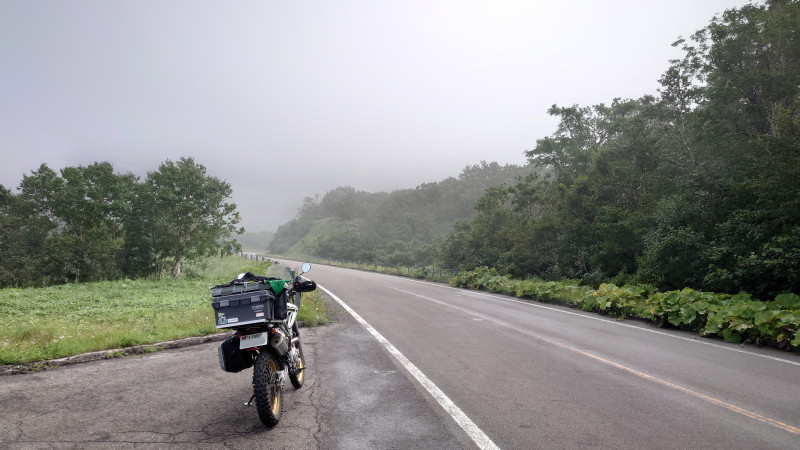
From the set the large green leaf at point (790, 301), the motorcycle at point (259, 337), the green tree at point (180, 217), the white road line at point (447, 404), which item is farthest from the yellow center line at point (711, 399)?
the green tree at point (180, 217)

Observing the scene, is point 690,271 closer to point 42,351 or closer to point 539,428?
point 539,428

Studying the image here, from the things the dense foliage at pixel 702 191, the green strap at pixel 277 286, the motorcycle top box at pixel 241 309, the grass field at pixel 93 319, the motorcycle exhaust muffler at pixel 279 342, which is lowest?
the grass field at pixel 93 319

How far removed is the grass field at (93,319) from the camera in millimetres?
7094

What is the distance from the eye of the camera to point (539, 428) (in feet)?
13.6

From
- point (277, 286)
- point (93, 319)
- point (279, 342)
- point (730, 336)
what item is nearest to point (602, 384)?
point (279, 342)

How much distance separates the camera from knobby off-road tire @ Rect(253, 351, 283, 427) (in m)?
3.97

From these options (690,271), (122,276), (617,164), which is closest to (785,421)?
(690,271)

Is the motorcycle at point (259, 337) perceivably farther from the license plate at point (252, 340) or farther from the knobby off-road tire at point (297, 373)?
the knobby off-road tire at point (297, 373)

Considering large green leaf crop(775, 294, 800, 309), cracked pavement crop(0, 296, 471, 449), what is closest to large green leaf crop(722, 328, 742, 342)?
large green leaf crop(775, 294, 800, 309)

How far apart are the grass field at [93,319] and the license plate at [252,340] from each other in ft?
15.1

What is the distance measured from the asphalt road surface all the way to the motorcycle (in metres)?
0.38

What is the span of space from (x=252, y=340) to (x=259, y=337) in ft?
0.24

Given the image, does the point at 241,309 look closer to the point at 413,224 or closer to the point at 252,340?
the point at 252,340

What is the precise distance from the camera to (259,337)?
4328mm
